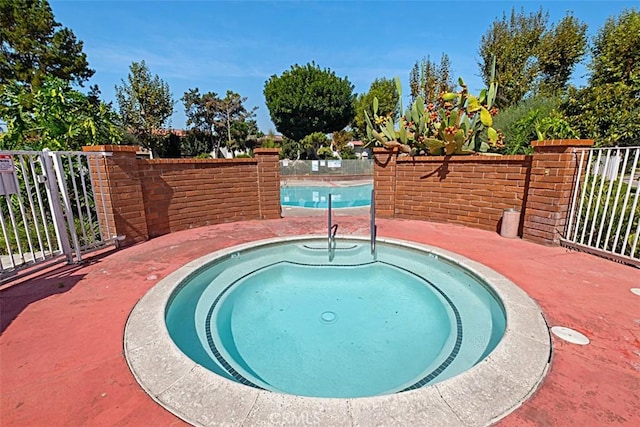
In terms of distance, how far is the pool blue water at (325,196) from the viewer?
13.1 metres

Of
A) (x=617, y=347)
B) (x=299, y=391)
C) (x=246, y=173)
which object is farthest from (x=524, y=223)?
(x=246, y=173)

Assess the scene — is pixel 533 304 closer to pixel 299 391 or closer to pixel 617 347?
pixel 617 347

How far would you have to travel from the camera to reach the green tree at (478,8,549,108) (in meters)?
→ 19.2

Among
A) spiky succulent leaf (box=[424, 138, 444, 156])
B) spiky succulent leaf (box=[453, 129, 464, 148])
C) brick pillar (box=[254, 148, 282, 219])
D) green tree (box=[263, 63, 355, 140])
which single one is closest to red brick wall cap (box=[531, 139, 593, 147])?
spiky succulent leaf (box=[453, 129, 464, 148])

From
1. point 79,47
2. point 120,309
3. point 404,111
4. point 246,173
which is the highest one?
point 79,47

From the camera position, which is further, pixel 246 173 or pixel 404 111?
pixel 404 111

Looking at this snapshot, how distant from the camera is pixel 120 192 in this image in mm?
4840

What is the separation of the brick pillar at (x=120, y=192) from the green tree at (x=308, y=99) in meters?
23.4

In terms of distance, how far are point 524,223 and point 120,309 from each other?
615 cm

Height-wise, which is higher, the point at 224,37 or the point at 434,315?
the point at 224,37

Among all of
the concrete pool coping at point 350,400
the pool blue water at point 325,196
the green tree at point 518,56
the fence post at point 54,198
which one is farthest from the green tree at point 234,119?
the concrete pool coping at point 350,400

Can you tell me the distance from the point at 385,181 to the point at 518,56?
19.8 m

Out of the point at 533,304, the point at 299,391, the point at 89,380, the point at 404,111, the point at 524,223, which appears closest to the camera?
the point at 89,380

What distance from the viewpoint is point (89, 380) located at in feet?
6.44
